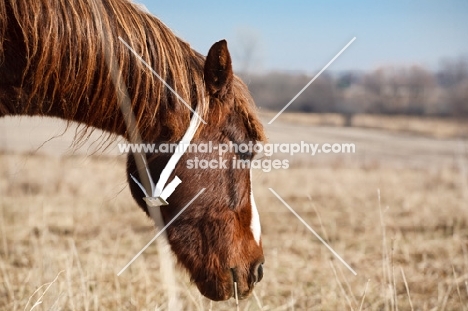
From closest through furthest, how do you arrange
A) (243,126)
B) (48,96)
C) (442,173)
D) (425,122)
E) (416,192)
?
(48,96) → (243,126) → (416,192) → (442,173) → (425,122)

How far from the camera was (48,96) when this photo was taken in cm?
250

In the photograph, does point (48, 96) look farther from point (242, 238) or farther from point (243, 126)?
point (242, 238)

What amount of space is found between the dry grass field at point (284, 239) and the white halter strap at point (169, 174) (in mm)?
293

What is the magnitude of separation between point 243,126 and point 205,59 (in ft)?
1.29

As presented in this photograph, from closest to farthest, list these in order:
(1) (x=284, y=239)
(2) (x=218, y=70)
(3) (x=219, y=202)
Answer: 1. (2) (x=218, y=70)
2. (3) (x=219, y=202)
3. (1) (x=284, y=239)

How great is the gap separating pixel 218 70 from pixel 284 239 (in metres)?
4.13

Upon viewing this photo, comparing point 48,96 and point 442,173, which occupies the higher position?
point 48,96

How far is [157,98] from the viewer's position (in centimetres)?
254

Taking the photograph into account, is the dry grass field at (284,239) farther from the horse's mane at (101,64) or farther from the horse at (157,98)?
the horse's mane at (101,64)

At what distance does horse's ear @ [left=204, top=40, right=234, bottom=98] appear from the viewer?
8.09 feet

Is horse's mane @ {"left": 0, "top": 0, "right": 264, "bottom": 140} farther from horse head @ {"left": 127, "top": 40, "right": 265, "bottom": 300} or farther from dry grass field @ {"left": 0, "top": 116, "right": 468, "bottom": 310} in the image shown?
dry grass field @ {"left": 0, "top": 116, "right": 468, "bottom": 310}

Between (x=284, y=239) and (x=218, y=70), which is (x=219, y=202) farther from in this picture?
(x=284, y=239)

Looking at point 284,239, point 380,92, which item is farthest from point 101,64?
point 380,92

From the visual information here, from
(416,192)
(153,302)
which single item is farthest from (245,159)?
(416,192)
